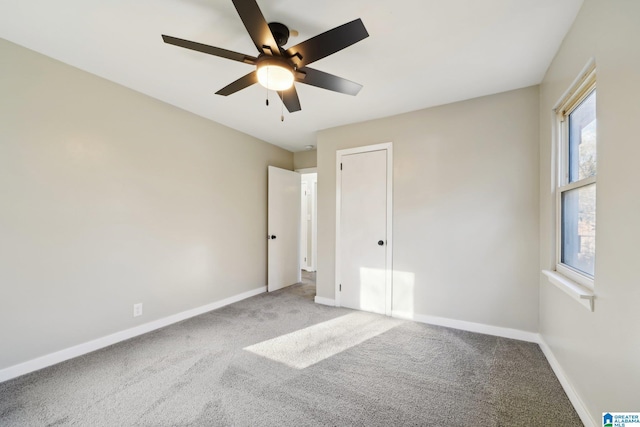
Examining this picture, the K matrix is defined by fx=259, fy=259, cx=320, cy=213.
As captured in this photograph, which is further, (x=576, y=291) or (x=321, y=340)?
(x=321, y=340)

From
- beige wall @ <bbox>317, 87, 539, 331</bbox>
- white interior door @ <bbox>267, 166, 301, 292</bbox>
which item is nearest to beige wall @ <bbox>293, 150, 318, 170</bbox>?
white interior door @ <bbox>267, 166, 301, 292</bbox>

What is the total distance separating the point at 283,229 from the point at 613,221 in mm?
3851

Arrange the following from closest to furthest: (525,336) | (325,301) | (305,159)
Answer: (525,336), (325,301), (305,159)

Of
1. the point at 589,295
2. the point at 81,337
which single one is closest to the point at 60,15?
the point at 81,337

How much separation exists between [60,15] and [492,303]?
4.24m

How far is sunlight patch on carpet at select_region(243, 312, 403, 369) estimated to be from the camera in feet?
7.48

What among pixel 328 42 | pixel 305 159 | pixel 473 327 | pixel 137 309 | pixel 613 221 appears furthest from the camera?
pixel 305 159

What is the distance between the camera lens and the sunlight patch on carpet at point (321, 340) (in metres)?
2.28

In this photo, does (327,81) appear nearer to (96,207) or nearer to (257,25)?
(257,25)

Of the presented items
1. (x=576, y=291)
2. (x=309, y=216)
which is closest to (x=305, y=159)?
(x=309, y=216)

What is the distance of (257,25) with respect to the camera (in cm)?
135

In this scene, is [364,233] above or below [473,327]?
above

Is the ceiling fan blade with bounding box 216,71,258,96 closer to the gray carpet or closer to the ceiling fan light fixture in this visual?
the ceiling fan light fixture

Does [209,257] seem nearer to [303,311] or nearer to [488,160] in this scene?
[303,311]
